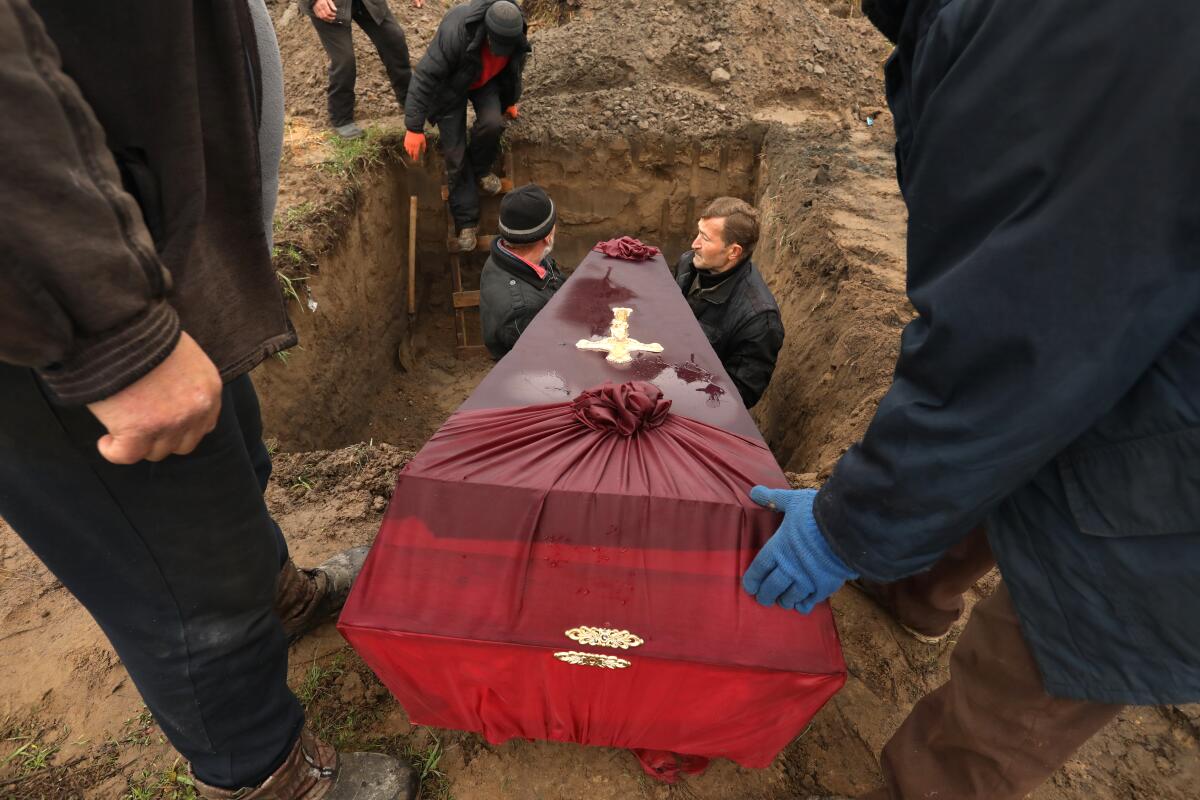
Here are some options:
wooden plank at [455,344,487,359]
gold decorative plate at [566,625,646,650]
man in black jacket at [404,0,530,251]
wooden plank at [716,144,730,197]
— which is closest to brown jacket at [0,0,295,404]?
gold decorative plate at [566,625,646,650]

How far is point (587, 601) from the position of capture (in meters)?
1.36

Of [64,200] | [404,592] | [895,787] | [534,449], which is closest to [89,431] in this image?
[64,200]

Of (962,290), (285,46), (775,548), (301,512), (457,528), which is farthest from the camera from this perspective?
(285,46)

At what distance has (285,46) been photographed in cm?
667

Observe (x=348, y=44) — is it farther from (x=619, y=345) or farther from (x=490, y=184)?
(x=619, y=345)

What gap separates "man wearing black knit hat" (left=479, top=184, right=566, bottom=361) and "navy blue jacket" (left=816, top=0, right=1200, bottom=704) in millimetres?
2037

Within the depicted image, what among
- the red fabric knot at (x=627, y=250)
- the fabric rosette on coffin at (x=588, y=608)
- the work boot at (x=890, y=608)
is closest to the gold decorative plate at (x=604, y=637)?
the fabric rosette on coffin at (x=588, y=608)

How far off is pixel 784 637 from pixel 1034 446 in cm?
64

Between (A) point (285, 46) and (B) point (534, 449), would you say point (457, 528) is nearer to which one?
(B) point (534, 449)

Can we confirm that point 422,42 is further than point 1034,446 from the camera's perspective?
Yes

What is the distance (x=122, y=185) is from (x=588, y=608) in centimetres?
111

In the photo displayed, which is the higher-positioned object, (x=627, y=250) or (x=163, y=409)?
(x=163, y=409)

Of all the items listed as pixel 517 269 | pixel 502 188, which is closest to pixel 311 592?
pixel 517 269

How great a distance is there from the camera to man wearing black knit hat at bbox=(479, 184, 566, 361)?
119 inches
